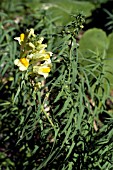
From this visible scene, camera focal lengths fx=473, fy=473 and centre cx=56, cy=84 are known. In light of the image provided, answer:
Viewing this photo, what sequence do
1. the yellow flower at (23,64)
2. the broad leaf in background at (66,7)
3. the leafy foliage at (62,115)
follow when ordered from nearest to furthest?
1. the yellow flower at (23,64)
2. the leafy foliage at (62,115)
3. the broad leaf in background at (66,7)

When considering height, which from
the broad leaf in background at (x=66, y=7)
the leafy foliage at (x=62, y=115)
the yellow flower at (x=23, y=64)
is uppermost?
the broad leaf in background at (x=66, y=7)

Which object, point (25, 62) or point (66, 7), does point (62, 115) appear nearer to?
point (25, 62)

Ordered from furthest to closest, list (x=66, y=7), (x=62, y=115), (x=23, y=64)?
(x=66, y=7) < (x=62, y=115) < (x=23, y=64)

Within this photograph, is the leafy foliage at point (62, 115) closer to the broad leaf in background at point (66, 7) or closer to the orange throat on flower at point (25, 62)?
the orange throat on flower at point (25, 62)

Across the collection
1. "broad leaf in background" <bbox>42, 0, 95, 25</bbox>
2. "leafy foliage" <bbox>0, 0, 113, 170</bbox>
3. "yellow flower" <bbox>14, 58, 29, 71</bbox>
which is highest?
"broad leaf in background" <bbox>42, 0, 95, 25</bbox>

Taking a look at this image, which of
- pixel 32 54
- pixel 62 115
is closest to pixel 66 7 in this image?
pixel 62 115

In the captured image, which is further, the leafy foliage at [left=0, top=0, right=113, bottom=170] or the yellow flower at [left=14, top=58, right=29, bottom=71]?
the leafy foliage at [left=0, top=0, right=113, bottom=170]

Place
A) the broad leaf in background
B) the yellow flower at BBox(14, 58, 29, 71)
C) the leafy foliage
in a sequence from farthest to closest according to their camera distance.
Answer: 1. the broad leaf in background
2. the leafy foliage
3. the yellow flower at BBox(14, 58, 29, 71)

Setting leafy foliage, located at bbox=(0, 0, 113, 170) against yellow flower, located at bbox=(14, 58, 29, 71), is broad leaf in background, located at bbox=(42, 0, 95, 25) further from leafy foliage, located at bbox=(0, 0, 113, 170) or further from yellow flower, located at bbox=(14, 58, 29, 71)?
yellow flower, located at bbox=(14, 58, 29, 71)

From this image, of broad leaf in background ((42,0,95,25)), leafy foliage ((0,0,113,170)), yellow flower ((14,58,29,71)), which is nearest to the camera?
yellow flower ((14,58,29,71))

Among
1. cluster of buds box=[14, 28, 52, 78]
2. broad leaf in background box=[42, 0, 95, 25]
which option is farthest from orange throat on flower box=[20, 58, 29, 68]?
broad leaf in background box=[42, 0, 95, 25]

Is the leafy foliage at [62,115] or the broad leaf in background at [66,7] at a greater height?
the broad leaf in background at [66,7]

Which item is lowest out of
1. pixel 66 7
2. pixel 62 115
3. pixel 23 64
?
pixel 62 115

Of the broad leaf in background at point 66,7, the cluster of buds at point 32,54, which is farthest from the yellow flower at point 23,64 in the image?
Answer: the broad leaf in background at point 66,7
